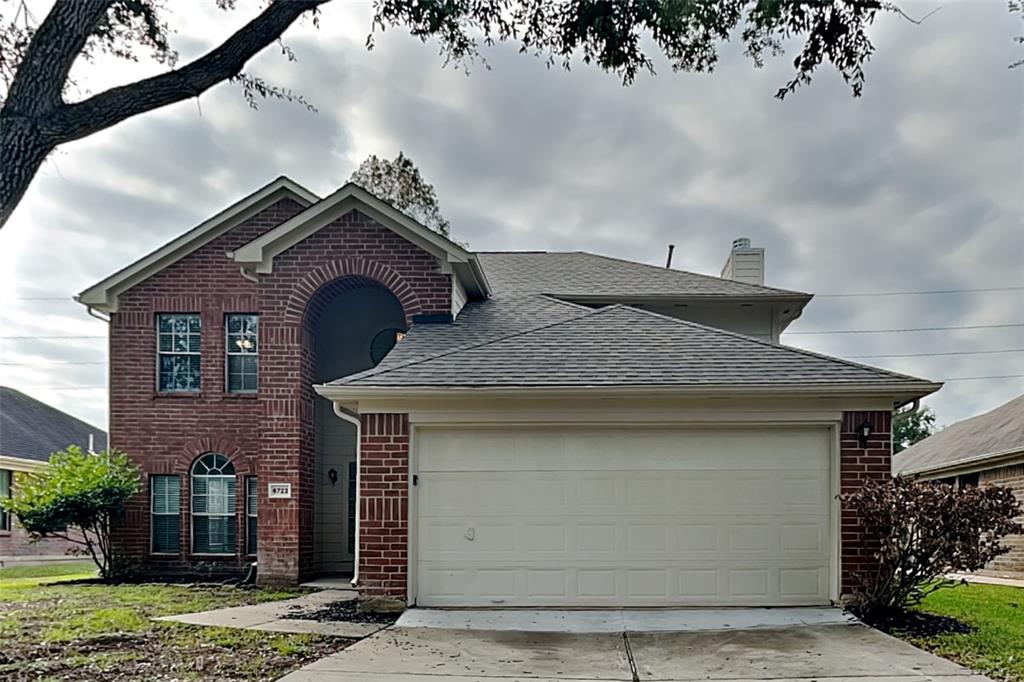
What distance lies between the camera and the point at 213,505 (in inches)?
478

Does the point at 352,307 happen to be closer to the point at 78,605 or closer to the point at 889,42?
the point at 78,605

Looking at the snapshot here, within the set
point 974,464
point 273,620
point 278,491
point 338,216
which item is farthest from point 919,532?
point 974,464

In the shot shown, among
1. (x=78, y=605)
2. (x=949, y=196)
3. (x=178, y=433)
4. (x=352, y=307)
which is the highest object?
(x=949, y=196)

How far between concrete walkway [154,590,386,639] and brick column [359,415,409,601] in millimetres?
664

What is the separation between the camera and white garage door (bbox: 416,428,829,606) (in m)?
8.26

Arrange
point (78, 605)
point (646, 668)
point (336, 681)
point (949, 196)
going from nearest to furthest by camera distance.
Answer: point (336, 681), point (646, 668), point (78, 605), point (949, 196)

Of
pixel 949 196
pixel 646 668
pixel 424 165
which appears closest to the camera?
pixel 646 668

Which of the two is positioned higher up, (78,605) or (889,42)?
(889,42)

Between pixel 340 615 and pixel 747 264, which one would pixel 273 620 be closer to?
pixel 340 615

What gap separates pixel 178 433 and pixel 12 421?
1402 centimetres

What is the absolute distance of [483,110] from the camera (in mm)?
12844

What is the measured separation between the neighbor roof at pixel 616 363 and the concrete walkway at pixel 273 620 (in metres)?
2.46

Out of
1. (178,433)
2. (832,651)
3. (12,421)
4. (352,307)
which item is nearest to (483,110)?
(352,307)

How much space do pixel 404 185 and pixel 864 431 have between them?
55.5 ft
